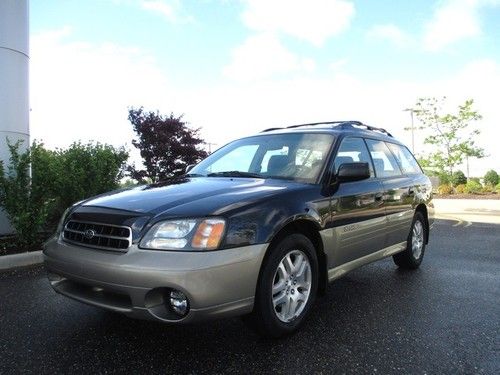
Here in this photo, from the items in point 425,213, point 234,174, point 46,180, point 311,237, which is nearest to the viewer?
point 311,237

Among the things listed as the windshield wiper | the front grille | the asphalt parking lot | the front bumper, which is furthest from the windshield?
the front grille

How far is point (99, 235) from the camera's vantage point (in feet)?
9.05

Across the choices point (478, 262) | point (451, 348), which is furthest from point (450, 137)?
point (451, 348)

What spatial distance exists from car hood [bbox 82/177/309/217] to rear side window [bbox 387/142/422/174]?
2236 mm

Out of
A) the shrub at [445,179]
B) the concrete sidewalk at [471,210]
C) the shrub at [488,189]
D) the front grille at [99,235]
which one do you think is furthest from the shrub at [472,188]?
the front grille at [99,235]

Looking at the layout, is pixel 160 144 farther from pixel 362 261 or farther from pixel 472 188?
pixel 472 188

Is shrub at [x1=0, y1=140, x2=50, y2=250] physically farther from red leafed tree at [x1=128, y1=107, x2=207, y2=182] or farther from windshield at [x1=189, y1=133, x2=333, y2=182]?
red leafed tree at [x1=128, y1=107, x2=207, y2=182]

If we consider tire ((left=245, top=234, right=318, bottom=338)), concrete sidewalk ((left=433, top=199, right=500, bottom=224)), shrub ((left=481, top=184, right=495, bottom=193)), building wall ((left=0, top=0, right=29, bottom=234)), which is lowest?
concrete sidewalk ((left=433, top=199, right=500, bottom=224))

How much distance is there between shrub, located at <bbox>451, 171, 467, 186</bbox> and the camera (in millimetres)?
23797

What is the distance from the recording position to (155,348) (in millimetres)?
2854

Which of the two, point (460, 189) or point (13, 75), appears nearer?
point (13, 75)

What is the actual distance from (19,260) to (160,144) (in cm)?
1175

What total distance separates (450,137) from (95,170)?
22451mm

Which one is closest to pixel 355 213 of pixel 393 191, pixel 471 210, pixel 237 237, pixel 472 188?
pixel 393 191
